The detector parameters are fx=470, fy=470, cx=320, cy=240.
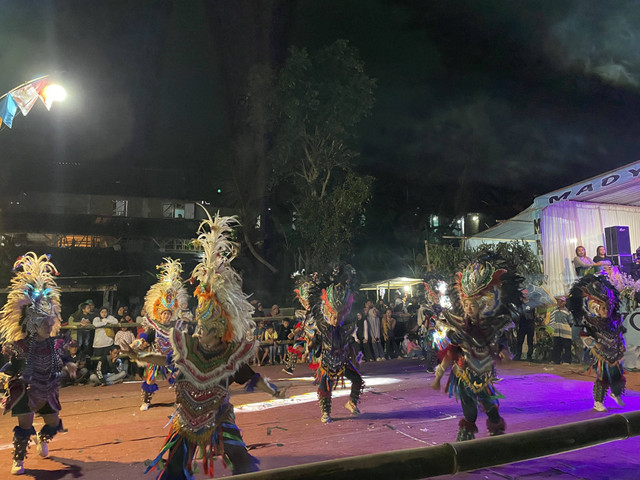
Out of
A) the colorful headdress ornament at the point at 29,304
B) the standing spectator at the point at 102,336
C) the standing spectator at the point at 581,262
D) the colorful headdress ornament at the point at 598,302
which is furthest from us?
the standing spectator at the point at 581,262

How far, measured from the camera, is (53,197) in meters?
28.8

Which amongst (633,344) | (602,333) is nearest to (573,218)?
(633,344)

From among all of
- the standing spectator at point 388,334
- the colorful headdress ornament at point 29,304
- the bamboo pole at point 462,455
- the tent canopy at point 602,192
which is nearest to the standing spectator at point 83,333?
the colorful headdress ornament at point 29,304

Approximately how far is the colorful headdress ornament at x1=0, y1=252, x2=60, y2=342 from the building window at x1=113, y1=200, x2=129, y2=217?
26428mm

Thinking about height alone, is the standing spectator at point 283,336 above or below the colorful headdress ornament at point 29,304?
below

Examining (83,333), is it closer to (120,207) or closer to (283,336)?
(283,336)

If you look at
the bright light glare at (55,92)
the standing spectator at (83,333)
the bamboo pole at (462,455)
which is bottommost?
the bamboo pole at (462,455)

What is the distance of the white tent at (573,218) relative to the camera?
1478cm

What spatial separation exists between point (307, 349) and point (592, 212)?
13071 mm

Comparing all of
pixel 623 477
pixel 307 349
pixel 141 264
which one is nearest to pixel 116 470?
pixel 307 349

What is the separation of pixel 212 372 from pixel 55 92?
21.2 feet

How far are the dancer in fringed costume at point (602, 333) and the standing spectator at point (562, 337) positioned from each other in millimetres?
5356

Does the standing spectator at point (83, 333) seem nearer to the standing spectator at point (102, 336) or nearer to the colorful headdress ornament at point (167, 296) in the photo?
the standing spectator at point (102, 336)

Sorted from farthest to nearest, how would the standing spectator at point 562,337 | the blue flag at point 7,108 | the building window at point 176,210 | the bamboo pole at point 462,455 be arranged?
1. the building window at point 176,210
2. the standing spectator at point 562,337
3. the blue flag at point 7,108
4. the bamboo pole at point 462,455
